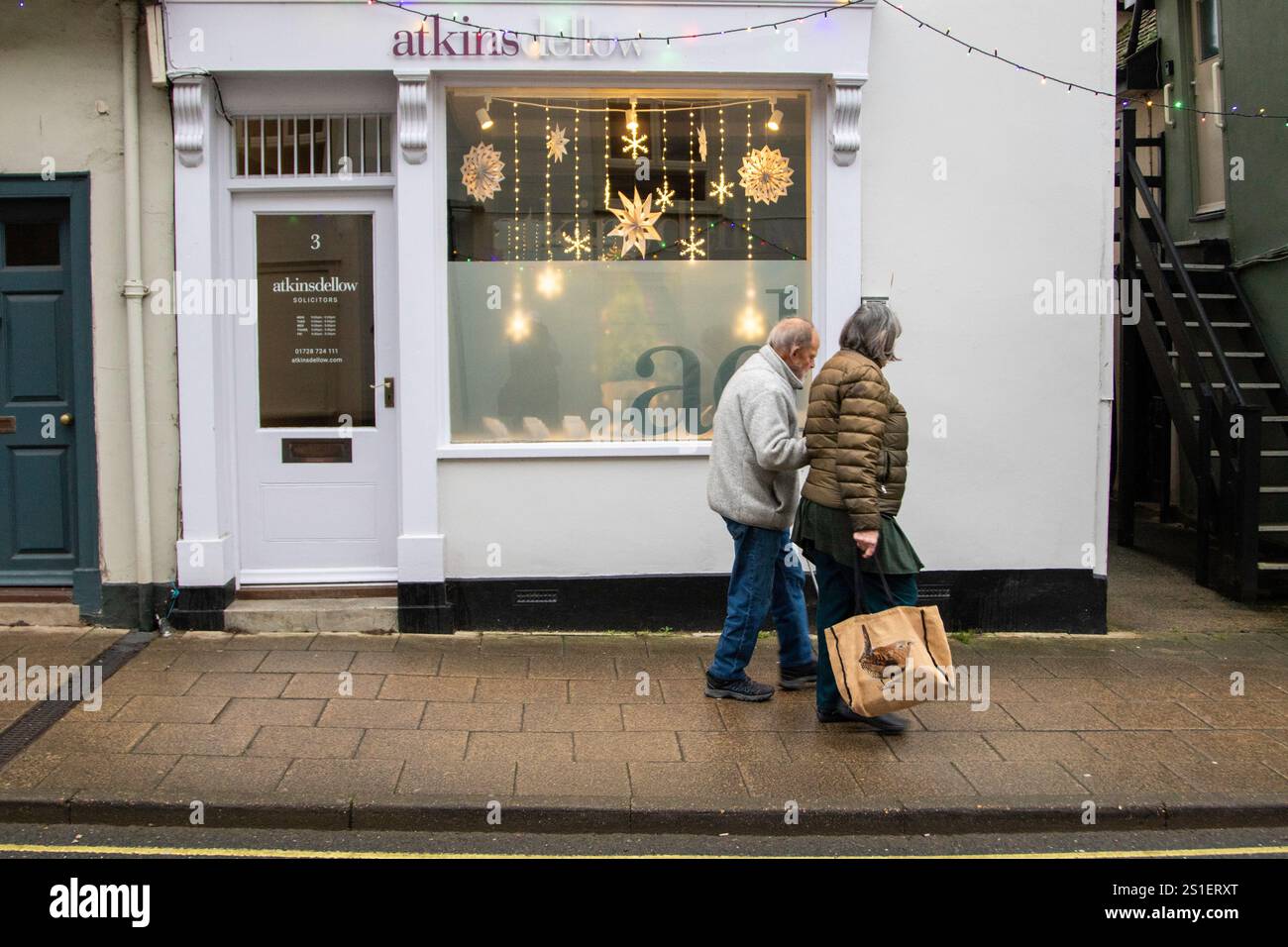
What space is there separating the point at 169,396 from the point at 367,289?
4.58ft

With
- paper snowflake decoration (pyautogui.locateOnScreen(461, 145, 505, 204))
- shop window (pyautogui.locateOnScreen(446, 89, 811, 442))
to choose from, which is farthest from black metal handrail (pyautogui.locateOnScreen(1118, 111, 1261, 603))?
paper snowflake decoration (pyautogui.locateOnScreen(461, 145, 505, 204))

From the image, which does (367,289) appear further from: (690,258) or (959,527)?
(959,527)

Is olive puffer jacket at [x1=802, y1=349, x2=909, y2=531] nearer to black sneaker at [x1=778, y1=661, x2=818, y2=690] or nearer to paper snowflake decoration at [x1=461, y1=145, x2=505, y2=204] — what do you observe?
black sneaker at [x1=778, y1=661, x2=818, y2=690]

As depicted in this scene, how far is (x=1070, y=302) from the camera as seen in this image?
7.66m

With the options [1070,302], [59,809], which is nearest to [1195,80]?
[1070,302]

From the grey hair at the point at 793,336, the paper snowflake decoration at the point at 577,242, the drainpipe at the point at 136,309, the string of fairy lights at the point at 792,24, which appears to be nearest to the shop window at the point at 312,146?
the drainpipe at the point at 136,309

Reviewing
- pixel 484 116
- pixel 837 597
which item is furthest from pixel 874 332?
pixel 484 116

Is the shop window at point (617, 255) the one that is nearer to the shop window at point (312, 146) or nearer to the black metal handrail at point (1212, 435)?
the shop window at point (312, 146)

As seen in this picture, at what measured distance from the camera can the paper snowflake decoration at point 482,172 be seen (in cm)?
756

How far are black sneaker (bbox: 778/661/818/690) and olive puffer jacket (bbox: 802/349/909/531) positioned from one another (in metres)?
1.18

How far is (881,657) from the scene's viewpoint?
5.44 metres

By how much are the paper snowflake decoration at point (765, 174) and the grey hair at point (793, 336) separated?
6.82 feet

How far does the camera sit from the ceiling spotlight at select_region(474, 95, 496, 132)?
7531 millimetres

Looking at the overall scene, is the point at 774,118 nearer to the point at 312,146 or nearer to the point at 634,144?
the point at 634,144
